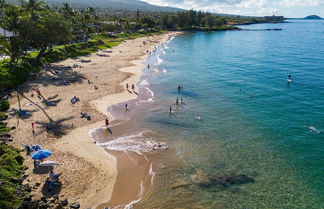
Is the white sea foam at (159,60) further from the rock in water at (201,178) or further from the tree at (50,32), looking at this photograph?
the rock in water at (201,178)

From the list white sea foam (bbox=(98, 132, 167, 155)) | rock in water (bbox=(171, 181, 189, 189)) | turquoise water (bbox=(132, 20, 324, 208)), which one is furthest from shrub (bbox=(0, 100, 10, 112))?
rock in water (bbox=(171, 181, 189, 189))

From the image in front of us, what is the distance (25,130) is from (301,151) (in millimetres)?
36608

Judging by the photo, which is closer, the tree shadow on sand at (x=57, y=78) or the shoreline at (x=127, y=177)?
the shoreline at (x=127, y=177)

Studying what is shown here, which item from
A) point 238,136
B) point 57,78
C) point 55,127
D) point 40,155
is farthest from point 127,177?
point 57,78

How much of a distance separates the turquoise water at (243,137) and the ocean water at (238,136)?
0.09 meters

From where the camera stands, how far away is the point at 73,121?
34125 mm

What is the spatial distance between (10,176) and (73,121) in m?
13.7

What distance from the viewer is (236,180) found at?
2312 cm

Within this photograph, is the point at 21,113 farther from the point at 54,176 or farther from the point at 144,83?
the point at 144,83

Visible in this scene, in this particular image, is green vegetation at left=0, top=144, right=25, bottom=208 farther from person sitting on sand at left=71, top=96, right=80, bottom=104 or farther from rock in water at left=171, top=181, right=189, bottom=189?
person sitting on sand at left=71, top=96, right=80, bottom=104

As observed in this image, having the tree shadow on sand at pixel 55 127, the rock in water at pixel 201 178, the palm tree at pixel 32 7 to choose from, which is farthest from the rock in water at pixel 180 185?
the palm tree at pixel 32 7

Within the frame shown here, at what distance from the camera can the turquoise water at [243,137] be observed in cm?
2131

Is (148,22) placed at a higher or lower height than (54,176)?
higher

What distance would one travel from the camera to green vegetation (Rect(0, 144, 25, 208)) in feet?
59.3
